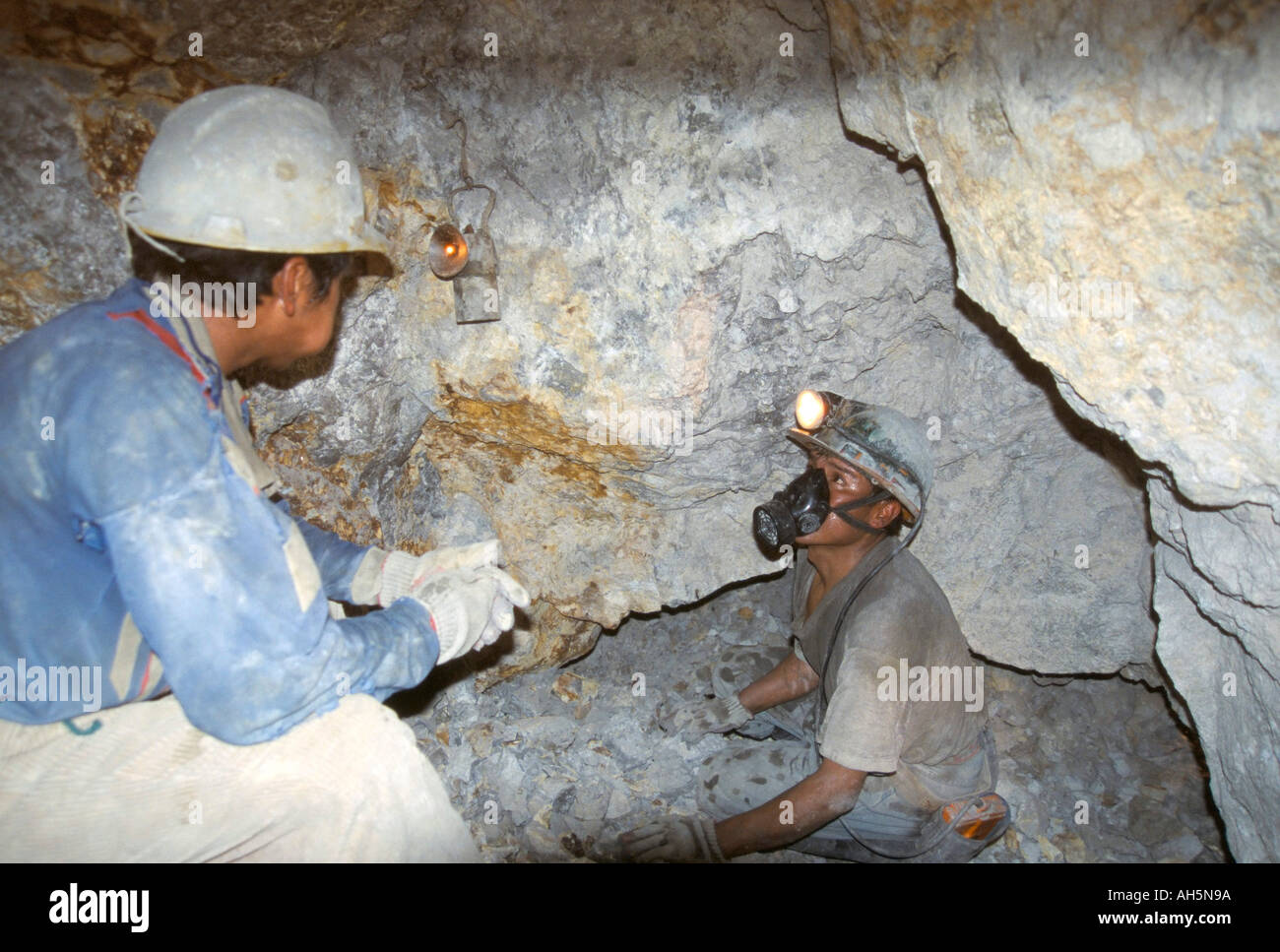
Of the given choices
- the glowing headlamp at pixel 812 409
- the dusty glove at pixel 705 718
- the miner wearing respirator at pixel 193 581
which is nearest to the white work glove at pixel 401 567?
the miner wearing respirator at pixel 193 581

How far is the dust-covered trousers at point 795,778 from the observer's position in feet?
9.75

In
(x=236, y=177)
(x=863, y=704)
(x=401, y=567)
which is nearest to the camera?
(x=236, y=177)

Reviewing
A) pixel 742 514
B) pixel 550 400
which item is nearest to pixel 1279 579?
pixel 742 514

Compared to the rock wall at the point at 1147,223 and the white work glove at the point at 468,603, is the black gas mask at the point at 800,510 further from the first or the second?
the white work glove at the point at 468,603

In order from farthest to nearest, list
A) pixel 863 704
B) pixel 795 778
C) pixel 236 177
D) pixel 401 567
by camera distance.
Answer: pixel 795 778
pixel 863 704
pixel 401 567
pixel 236 177

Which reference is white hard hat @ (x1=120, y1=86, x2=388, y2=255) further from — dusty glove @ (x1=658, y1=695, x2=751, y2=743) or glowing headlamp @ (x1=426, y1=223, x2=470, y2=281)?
dusty glove @ (x1=658, y1=695, x2=751, y2=743)

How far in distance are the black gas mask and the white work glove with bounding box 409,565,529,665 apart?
3.17 feet

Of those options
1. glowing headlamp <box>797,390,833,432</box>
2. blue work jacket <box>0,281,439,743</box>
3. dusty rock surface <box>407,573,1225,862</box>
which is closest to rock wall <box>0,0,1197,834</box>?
glowing headlamp <box>797,390,833,432</box>

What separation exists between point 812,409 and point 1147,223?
4.19 feet

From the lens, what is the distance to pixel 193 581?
4.97ft

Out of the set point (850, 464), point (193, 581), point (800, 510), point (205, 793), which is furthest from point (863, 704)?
point (193, 581)

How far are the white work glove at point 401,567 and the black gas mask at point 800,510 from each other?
94cm

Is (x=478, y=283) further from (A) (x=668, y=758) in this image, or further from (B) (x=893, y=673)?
(A) (x=668, y=758)

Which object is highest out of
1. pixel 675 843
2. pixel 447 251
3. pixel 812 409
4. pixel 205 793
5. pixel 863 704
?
pixel 447 251
